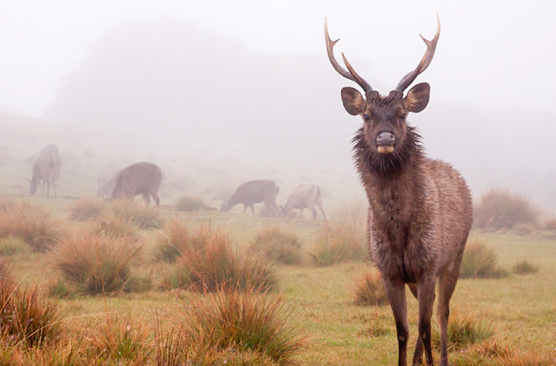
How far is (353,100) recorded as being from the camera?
201 inches

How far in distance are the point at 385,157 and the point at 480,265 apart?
6923 millimetres

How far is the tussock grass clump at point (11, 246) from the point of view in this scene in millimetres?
10602

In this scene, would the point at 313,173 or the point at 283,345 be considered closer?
the point at 283,345

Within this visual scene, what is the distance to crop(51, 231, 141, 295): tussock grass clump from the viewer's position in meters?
8.19

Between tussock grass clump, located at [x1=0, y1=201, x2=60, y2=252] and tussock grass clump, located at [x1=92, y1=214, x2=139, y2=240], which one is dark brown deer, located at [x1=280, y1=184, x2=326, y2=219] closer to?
tussock grass clump, located at [x1=92, y1=214, x2=139, y2=240]

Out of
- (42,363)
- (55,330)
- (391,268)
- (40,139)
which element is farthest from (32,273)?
(40,139)

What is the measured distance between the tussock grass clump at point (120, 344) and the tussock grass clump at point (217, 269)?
153 inches

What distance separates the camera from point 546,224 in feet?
64.0

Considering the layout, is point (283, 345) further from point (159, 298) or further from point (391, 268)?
point (159, 298)

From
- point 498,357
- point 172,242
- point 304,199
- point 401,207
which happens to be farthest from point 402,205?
point 304,199

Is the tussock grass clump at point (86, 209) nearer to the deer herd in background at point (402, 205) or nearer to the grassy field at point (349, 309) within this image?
the grassy field at point (349, 309)

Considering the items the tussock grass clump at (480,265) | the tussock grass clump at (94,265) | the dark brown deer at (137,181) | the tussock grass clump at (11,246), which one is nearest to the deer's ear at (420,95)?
the tussock grass clump at (94,265)

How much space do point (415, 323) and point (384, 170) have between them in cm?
294

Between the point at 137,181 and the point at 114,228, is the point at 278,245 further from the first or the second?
the point at 137,181
